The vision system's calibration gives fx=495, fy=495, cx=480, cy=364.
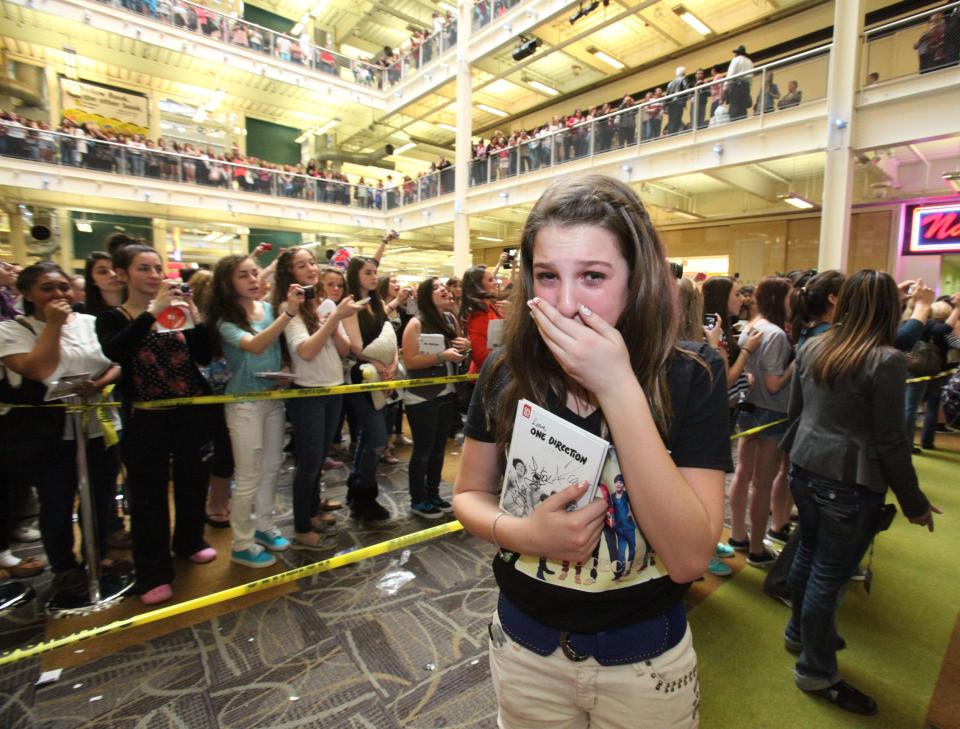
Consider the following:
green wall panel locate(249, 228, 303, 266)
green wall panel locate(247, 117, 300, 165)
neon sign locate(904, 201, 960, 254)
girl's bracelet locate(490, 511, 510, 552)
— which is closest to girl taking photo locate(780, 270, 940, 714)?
girl's bracelet locate(490, 511, 510, 552)

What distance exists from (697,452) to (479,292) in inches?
119

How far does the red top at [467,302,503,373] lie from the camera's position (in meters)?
3.82

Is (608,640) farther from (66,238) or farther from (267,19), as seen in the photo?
(267,19)

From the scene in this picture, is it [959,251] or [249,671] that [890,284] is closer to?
[249,671]

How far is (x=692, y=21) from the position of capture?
544 inches

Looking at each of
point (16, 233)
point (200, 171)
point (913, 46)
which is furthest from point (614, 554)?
point (16, 233)

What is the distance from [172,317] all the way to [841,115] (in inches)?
395

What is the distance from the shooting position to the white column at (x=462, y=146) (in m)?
15.2

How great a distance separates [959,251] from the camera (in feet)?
36.2

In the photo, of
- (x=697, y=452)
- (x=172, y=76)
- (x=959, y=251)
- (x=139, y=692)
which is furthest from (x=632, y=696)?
(x=172, y=76)

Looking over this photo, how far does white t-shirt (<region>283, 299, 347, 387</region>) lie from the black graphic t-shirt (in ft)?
8.10

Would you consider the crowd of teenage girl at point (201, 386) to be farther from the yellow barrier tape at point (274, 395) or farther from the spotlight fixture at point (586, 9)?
the spotlight fixture at point (586, 9)

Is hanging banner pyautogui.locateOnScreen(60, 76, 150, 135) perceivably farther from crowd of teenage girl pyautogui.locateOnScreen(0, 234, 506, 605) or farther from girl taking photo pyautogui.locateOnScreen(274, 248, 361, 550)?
girl taking photo pyautogui.locateOnScreen(274, 248, 361, 550)

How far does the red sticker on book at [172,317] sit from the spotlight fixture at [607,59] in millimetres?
17359
